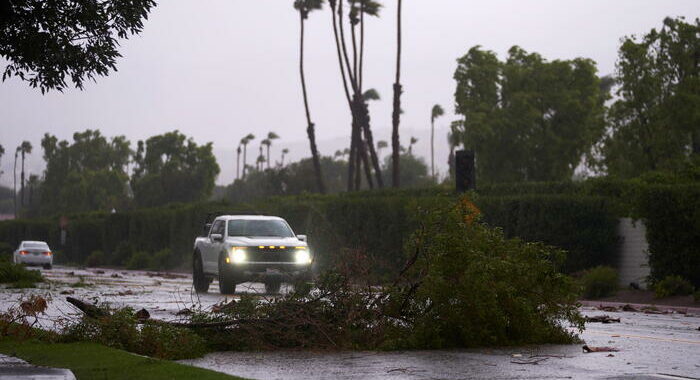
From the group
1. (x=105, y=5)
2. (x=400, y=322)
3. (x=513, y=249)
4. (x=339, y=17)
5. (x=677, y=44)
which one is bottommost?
(x=400, y=322)

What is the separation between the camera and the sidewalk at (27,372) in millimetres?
9906

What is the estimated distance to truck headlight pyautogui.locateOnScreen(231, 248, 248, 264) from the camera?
85.9 feet

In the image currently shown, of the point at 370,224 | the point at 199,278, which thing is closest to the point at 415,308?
the point at 199,278

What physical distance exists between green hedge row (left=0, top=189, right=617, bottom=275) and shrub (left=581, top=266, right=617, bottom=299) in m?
2.56

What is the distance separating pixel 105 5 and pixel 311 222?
92.8ft

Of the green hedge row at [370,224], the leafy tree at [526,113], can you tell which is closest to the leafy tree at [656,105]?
the green hedge row at [370,224]

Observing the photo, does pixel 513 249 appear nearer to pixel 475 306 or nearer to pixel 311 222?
pixel 475 306

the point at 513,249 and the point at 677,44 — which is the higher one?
the point at 677,44

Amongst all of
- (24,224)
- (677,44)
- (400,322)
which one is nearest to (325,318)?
(400,322)

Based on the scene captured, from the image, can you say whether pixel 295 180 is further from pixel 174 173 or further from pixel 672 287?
pixel 672 287

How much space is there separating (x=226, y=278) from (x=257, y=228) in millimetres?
1958

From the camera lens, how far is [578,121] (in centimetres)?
7350

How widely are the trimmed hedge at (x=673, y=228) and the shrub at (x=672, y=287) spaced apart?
1.77 feet

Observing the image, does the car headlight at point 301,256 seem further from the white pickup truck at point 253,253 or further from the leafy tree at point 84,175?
the leafy tree at point 84,175
